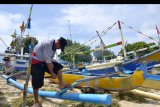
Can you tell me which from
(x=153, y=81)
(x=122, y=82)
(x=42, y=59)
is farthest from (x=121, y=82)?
(x=42, y=59)

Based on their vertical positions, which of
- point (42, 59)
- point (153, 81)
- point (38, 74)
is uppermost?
point (42, 59)

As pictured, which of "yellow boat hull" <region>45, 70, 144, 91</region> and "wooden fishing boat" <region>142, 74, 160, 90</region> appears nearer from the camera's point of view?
"yellow boat hull" <region>45, 70, 144, 91</region>

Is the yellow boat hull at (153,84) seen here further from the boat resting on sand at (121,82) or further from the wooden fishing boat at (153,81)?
the boat resting on sand at (121,82)

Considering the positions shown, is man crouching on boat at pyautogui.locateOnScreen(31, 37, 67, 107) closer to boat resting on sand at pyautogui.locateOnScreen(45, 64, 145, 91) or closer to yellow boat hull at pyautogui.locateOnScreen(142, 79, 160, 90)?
boat resting on sand at pyautogui.locateOnScreen(45, 64, 145, 91)

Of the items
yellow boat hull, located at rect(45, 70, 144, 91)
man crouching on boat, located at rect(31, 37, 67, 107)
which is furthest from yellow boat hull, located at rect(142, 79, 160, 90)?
man crouching on boat, located at rect(31, 37, 67, 107)

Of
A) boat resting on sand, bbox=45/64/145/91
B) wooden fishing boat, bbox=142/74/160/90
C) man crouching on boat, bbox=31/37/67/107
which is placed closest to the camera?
man crouching on boat, bbox=31/37/67/107

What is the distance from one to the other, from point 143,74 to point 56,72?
2.83m

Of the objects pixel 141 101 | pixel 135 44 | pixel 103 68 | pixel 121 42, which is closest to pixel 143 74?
pixel 141 101

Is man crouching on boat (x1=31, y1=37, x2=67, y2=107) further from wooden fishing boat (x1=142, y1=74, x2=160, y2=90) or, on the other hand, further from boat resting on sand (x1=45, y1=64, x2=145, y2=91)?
wooden fishing boat (x1=142, y1=74, x2=160, y2=90)

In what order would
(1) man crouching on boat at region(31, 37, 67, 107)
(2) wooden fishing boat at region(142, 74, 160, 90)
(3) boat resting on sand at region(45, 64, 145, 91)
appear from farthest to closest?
(2) wooden fishing boat at region(142, 74, 160, 90), (3) boat resting on sand at region(45, 64, 145, 91), (1) man crouching on boat at region(31, 37, 67, 107)

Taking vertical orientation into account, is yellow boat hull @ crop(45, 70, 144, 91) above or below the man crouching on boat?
below

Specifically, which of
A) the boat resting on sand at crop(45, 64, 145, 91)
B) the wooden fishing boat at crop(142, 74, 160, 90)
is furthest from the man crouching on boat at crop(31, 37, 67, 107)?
the wooden fishing boat at crop(142, 74, 160, 90)

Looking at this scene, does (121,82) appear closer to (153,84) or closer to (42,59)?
(153,84)
